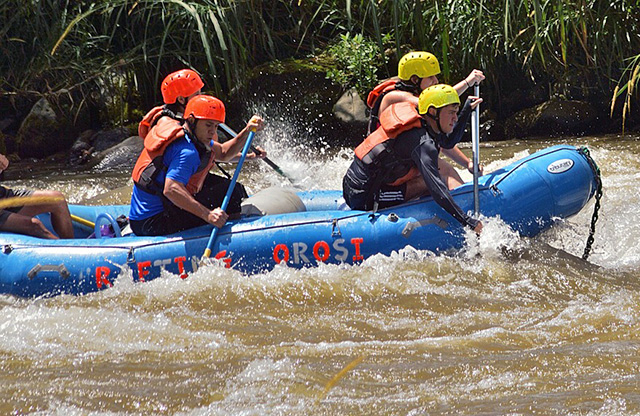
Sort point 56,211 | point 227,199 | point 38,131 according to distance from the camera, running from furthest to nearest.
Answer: point 38,131, point 56,211, point 227,199

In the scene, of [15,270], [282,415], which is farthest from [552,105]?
[282,415]

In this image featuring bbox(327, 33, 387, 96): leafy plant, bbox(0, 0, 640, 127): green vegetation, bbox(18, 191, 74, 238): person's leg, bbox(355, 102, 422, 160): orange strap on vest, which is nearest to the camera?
bbox(355, 102, 422, 160): orange strap on vest

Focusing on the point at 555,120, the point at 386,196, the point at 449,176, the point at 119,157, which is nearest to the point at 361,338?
the point at 386,196

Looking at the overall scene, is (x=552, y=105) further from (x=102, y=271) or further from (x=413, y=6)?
(x=102, y=271)

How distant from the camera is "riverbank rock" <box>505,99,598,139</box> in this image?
9.91 m

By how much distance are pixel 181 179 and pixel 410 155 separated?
1.32 meters

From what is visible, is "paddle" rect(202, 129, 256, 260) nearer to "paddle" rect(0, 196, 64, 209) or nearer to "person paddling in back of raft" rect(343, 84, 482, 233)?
"person paddling in back of raft" rect(343, 84, 482, 233)

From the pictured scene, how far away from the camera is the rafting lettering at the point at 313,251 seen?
16.6 ft

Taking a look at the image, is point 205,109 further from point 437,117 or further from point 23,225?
point 23,225

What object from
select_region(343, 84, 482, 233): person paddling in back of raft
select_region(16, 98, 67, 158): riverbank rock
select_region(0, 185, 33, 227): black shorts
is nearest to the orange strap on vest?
select_region(343, 84, 482, 233): person paddling in back of raft

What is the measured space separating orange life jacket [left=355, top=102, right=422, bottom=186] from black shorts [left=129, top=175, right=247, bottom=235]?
Result: 818mm

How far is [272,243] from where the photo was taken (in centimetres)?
505

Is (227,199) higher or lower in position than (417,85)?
lower

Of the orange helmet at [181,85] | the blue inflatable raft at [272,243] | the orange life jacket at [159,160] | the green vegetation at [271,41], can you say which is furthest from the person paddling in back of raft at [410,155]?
the green vegetation at [271,41]
